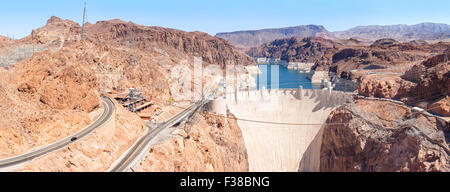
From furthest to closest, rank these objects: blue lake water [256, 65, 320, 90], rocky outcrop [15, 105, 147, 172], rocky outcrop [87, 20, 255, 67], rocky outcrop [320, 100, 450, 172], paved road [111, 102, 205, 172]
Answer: rocky outcrop [87, 20, 255, 67], blue lake water [256, 65, 320, 90], rocky outcrop [320, 100, 450, 172], paved road [111, 102, 205, 172], rocky outcrop [15, 105, 147, 172]

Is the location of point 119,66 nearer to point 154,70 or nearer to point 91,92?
point 154,70

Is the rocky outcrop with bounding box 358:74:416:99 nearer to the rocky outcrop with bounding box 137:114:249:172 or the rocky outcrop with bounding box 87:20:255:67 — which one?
the rocky outcrop with bounding box 137:114:249:172

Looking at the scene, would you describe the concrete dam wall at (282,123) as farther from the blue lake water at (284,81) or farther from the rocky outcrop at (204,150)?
the blue lake water at (284,81)

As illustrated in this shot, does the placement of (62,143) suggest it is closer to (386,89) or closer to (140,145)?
(140,145)

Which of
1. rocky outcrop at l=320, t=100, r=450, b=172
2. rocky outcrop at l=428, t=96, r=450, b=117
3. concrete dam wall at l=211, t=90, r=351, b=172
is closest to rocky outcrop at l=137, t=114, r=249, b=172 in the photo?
concrete dam wall at l=211, t=90, r=351, b=172

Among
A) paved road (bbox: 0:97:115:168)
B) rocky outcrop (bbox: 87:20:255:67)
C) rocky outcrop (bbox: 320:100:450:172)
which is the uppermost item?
rocky outcrop (bbox: 87:20:255:67)

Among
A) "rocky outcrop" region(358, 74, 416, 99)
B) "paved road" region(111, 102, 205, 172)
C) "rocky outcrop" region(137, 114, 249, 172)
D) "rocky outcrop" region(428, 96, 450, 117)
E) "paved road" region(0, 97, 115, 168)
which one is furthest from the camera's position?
"rocky outcrop" region(358, 74, 416, 99)

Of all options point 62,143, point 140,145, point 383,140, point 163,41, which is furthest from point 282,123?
point 163,41

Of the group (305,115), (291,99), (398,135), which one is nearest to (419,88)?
(398,135)
